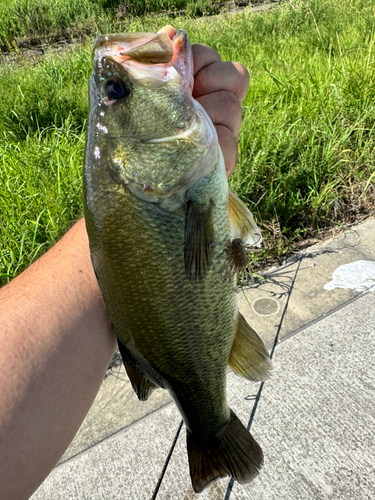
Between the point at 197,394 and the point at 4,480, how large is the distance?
603 millimetres

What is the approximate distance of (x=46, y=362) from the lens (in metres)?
1.30

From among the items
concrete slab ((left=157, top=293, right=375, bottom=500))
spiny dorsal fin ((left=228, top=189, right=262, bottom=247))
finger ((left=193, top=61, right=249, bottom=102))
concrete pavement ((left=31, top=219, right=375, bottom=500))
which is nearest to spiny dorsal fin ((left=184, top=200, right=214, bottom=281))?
spiny dorsal fin ((left=228, top=189, right=262, bottom=247))

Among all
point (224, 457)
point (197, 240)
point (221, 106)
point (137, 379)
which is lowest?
point (224, 457)

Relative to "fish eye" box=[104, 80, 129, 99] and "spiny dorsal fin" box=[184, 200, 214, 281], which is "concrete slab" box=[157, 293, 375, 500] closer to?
"spiny dorsal fin" box=[184, 200, 214, 281]

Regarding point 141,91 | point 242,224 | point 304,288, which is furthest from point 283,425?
point 141,91

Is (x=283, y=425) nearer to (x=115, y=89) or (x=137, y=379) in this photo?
(x=137, y=379)

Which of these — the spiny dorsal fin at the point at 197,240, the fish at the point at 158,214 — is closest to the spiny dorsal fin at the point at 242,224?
the fish at the point at 158,214

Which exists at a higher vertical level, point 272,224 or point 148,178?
point 148,178

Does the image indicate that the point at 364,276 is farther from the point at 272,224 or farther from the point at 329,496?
the point at 329,496

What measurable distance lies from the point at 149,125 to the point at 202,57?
345mm

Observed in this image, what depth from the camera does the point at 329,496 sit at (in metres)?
1.78

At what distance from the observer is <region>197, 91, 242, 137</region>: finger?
144 cm

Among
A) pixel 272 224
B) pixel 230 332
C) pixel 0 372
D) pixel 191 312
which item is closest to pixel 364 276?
pixel 272 224

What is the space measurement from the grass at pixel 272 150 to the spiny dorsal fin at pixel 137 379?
1623mm
